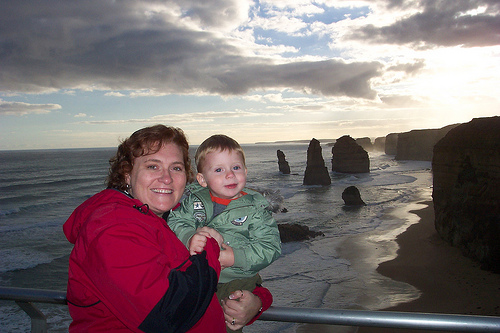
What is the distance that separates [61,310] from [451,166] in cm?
1939

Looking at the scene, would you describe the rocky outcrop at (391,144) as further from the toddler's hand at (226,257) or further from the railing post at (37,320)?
the railing post at (37,320)

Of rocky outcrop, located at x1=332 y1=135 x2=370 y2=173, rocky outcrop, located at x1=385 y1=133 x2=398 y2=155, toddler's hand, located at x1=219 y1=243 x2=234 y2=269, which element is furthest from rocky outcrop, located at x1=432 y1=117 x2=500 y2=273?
rocky outcrop, located at x1=385 y1=133 x2=398 y2=155

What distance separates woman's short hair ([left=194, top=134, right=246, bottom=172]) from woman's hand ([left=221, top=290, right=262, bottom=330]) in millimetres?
1024

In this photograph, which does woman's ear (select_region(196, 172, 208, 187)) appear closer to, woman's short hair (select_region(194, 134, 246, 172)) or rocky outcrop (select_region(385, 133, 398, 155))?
woman's short hair (select_region(194, 134, 246, 172))

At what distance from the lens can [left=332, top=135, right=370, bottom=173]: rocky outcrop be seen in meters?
62.2

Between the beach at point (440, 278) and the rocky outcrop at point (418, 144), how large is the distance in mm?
80298

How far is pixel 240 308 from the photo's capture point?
6.79ft

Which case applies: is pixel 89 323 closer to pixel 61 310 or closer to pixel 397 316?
pixel 397 316

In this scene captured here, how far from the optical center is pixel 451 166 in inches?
712

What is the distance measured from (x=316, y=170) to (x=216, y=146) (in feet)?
157

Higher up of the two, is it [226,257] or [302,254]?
[226,257]

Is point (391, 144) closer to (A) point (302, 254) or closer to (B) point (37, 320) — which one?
(A) point (302, 254)

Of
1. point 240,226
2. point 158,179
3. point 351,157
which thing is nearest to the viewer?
point 158,179

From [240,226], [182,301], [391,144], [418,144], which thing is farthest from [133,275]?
[391,144]
